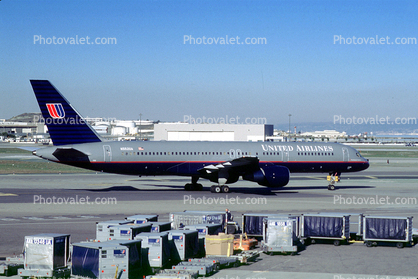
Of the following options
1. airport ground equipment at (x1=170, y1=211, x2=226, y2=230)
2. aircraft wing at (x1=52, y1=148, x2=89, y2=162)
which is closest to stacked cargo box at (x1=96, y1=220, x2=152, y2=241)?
airport ground equipment at (x1=170, y1=211, x2=226, y2=230)

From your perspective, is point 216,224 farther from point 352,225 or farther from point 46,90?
point 46,90

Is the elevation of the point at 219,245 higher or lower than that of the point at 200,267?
higher

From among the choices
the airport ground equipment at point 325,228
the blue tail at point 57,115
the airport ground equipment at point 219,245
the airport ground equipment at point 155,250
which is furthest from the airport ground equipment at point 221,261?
the blue tail at point 57,115

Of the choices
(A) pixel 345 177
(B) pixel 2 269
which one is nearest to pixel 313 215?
(B) pixel 2 269

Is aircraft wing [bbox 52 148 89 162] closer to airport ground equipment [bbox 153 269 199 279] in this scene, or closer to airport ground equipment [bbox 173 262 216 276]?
airport ground equipment [bbox 173 262 216 276]

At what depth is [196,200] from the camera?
39.6 metres

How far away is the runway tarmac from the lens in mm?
19547

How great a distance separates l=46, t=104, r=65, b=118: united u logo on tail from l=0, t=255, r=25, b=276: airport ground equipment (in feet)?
85.3

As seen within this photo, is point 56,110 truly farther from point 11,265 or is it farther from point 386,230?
point 386,230

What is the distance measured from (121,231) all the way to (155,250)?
2576 millimetres

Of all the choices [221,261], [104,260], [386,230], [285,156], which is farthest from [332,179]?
[104,260]

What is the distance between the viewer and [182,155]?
151 feet

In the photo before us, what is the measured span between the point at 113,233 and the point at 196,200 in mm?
19148

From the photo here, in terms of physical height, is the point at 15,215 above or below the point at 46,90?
below
